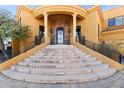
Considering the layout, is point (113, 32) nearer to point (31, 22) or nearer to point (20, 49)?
point (31, 22)

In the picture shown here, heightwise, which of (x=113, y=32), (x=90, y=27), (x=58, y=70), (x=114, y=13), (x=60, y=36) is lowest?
(x=58, y=70)

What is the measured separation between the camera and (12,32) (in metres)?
12.2

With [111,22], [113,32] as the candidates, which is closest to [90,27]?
[113,32]

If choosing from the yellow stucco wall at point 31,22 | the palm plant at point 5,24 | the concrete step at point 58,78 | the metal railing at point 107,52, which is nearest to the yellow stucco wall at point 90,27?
the metal railing at point 107,52

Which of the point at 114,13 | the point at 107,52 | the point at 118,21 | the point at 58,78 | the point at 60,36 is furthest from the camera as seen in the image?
the point at 114,13

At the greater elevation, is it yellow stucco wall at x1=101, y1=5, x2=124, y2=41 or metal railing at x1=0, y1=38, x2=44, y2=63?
yellow stucco wall at x1=101, y1=5, x2=124, y2=41

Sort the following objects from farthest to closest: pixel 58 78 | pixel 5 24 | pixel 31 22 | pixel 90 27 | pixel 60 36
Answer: pixel 60 36, pixel 90 27, pixel 31 22, pixel 5 24, pixel 58 78

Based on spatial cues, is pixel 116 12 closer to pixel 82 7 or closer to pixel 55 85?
pixel 82 7

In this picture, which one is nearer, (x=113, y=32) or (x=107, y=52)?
(x=107, y=52)

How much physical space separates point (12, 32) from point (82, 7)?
6604 mm

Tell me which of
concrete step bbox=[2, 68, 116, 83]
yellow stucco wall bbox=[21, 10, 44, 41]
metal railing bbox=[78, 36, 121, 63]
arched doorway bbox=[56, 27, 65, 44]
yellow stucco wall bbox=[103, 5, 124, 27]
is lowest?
concrete step bbox=[2, 68, 116, 83]

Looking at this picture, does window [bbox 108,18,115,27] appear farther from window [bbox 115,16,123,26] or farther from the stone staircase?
the stone staircase

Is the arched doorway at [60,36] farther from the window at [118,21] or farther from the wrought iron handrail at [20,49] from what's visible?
the window at [118,21]

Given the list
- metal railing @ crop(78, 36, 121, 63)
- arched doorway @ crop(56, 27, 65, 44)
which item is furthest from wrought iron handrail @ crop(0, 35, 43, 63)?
metal railing @ crop(78, 36, 121, 63)
